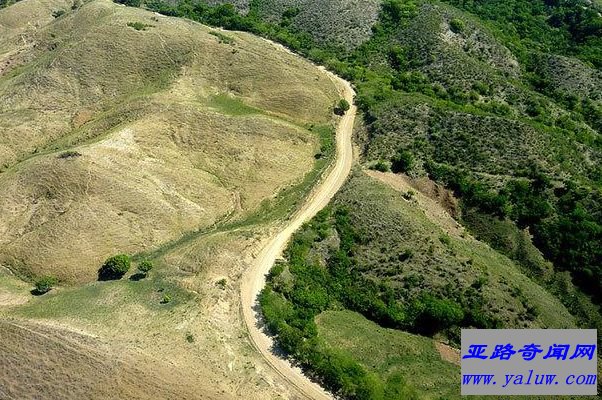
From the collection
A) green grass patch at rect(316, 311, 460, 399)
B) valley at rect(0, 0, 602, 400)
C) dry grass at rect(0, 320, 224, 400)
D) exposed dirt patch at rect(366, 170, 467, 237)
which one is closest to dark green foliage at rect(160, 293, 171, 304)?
valley at rect(0, 0, 602, 400)

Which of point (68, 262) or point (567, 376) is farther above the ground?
point (567, 376)

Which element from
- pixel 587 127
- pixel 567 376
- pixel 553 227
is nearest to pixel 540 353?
pixel 567 376

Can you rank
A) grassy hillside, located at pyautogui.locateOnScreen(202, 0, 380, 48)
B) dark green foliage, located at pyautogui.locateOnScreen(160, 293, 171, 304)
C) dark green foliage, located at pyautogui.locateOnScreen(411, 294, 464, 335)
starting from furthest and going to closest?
1. grassy hillside, located at pyautogui.locateOnScreen(202, 0, 380, 48)
2. dark green foliage, located at pyautogui.locateOnScreen(411, 294, 464, 335)
3. dark green foliage, located at pyautogui.locateOnScreen(160, 293, 171, 304)

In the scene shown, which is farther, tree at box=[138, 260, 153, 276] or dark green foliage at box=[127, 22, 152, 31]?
dark green foliage at box=[127, 22, 152, 31]

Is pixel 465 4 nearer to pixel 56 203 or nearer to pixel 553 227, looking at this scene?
pixel 553 227

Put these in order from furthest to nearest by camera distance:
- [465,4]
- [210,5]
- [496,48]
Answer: [465,4]
[210,5]
[496,48]

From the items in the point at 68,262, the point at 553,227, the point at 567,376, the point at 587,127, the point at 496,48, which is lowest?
the point at 68,262

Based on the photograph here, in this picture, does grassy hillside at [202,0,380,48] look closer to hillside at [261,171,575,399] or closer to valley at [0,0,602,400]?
valley at [0,0,602,400]
